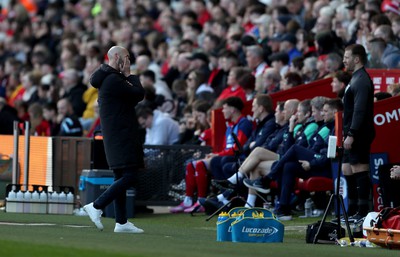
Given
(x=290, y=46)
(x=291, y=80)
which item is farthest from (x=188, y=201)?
(x=290, y=46)

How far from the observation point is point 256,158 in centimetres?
1838

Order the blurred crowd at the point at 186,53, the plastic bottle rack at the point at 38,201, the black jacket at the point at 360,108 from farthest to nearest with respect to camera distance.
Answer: the blurred crowd at the point at 186,53 < the plastic bottle rack at the point at 38,201 < the black jacket at the point at 360,108

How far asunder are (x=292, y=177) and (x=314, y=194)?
105cm

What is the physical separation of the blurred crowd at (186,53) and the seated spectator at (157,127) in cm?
4

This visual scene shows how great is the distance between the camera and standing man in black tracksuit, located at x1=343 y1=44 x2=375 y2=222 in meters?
15.1

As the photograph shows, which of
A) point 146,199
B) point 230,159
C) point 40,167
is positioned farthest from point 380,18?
point 40,167

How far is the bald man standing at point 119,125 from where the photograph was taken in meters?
14.6

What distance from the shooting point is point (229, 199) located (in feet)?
61.8

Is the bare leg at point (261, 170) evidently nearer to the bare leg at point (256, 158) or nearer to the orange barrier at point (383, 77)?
the bare leg at point (256, 158)

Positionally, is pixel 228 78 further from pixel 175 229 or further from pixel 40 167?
pixel 175 229

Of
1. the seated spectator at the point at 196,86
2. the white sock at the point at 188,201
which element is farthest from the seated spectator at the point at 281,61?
the white sock at the point at 188,201

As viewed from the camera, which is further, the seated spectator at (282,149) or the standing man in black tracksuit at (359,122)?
the seated spectator at (282,149)

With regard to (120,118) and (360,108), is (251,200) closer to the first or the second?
(360,108)

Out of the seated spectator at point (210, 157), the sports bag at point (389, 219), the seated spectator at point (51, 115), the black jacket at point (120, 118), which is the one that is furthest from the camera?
the seated spectator at point (51, 115)
